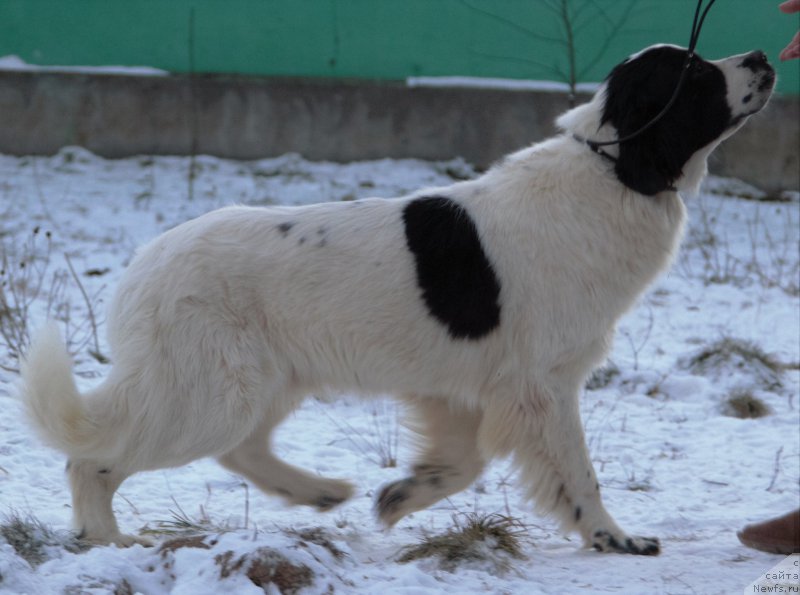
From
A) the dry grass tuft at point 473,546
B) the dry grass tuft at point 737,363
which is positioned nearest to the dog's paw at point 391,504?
the dry grass tuft at point 473,546

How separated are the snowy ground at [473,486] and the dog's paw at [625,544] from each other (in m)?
0.07

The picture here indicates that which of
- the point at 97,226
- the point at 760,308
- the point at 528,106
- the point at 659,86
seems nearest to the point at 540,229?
the point at 659,86

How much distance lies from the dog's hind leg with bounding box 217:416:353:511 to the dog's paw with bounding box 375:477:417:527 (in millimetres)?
233

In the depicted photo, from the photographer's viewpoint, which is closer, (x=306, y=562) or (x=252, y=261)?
(x=306, y=562)

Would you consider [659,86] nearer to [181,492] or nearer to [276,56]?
[181,492]

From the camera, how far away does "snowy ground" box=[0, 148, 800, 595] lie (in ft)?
9.73

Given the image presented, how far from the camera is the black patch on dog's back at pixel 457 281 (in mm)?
3787

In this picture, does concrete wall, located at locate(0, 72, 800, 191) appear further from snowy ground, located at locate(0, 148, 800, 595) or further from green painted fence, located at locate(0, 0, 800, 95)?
snowy ground, located at locate(0, 148, 800, 595)

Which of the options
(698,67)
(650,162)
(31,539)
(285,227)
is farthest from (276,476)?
(698,67)

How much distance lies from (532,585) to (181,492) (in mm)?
1731

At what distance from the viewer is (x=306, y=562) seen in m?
2.91

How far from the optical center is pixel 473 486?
14.7 feet

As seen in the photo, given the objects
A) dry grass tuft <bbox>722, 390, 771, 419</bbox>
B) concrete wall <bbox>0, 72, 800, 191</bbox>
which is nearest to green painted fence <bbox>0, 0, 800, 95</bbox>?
concrete wall <bbox>0, 72, 800, 191</bbox>

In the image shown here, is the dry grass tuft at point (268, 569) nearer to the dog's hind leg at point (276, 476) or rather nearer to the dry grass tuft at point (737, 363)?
the dog's hind leg at point (276, 476)
